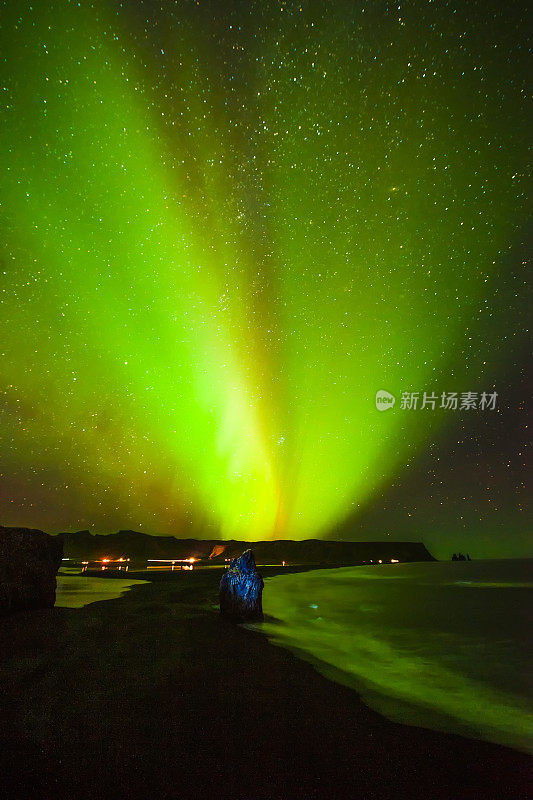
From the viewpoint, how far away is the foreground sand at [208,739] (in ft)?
9.43

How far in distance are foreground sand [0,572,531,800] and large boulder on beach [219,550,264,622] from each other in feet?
15.2

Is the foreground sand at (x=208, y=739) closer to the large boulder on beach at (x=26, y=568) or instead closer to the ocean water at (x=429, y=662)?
the ocean water at (x=429, y=662)

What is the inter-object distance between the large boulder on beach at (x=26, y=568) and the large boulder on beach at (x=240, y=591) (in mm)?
4020

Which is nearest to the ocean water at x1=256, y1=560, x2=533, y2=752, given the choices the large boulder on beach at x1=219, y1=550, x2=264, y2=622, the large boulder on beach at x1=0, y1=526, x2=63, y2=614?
the large boulder on beach at x1=219, y1=550, x2=264, y2=622

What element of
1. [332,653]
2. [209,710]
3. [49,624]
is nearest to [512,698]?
[332,653]

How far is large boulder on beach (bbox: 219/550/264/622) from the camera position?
1088 centimetres

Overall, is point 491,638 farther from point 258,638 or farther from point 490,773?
point 490,773

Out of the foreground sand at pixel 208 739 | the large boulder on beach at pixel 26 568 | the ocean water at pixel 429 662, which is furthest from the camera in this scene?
the large boulder on beach at pixel 26 568

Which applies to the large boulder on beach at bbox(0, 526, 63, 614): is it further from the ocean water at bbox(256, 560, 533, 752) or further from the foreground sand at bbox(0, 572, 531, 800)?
the ocean water at bbox(256, 560, 533, 752)

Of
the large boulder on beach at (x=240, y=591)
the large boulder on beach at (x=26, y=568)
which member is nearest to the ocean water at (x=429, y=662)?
the large boulder on beach at (x=240, y=591)

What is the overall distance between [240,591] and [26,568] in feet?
15.8

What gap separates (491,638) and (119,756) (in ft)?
39.2

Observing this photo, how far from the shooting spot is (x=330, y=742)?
360cm

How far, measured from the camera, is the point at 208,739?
354 centimetres
